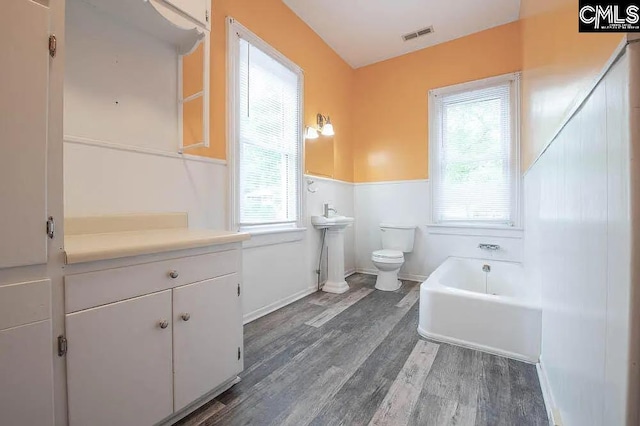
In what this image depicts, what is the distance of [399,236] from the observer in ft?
11.0

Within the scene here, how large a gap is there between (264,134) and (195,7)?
1057mm

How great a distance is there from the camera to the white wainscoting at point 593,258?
583mm

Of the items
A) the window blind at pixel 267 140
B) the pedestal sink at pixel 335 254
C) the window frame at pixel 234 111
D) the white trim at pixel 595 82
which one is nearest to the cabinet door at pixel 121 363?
the window frame at pixel 234 111

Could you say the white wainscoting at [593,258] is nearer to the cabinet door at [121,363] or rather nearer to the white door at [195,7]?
the cabinet door at [121,363]

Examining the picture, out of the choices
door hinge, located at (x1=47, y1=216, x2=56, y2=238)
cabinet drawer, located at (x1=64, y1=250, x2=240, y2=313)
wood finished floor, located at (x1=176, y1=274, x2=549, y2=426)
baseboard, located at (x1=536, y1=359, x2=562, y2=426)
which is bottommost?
wood finished floor, located at (x1=176, y1=274, x2=549, y2=426)

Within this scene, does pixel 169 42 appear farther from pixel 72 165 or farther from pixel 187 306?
pixel 187 306

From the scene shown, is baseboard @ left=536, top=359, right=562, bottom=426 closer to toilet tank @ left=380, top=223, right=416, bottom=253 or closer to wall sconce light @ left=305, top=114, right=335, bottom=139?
toilet tank @ left=380, top=223, right=416, bottom=253

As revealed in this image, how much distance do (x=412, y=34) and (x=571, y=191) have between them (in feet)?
9.69

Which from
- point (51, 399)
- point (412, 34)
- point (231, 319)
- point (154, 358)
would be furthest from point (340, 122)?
point (51, 399)

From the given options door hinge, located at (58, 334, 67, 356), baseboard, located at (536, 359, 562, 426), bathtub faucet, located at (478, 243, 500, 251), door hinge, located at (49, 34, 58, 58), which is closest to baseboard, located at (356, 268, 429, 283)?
bathtub faucet, located at (478, 243, 500, 251)

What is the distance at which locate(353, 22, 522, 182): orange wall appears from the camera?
302 cm

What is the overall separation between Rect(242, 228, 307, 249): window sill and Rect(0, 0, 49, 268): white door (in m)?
1.43

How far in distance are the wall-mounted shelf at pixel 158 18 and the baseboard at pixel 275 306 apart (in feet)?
6.27

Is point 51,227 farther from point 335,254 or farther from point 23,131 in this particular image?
point 335,254
